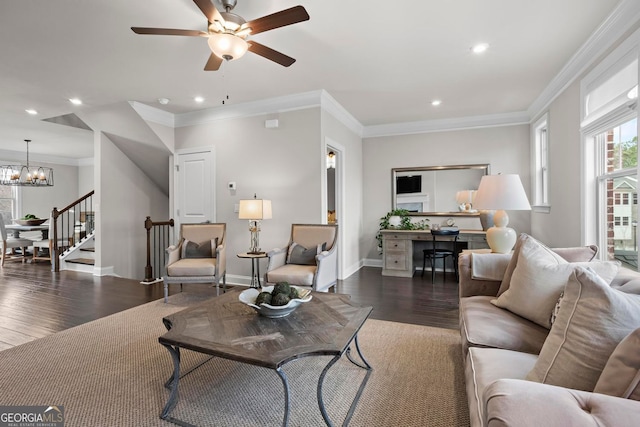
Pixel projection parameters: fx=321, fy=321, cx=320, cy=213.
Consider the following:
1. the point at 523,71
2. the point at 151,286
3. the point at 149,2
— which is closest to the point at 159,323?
the point at 151,286

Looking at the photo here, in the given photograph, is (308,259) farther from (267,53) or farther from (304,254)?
(267,53)

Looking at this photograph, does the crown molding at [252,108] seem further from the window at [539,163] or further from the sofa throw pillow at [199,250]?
the window at [539,163]

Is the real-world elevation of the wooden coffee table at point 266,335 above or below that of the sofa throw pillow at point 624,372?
below

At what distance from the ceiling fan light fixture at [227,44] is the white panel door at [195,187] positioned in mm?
2881

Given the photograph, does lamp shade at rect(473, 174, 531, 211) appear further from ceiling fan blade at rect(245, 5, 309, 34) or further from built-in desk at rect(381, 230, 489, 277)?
built-in desk at rect(381, 230, 489, 277)

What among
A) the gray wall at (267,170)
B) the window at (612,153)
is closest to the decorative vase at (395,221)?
the gray wall at (267,170)

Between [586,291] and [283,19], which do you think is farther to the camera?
[283,19]

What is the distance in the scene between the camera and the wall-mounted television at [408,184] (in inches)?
229

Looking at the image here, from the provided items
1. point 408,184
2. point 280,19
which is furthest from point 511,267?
point 408,184

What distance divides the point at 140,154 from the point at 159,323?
3628 mm

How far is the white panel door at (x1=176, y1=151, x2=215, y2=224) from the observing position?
5.06m

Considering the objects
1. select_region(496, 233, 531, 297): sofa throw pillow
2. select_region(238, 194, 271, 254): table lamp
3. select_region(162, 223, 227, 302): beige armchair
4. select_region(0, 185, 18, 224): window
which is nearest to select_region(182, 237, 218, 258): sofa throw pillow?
select_region(162, 223, 227, 302): beige armchair

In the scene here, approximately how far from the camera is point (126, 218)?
5.75m

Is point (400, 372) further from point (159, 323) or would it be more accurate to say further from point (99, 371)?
point (159, 323)
